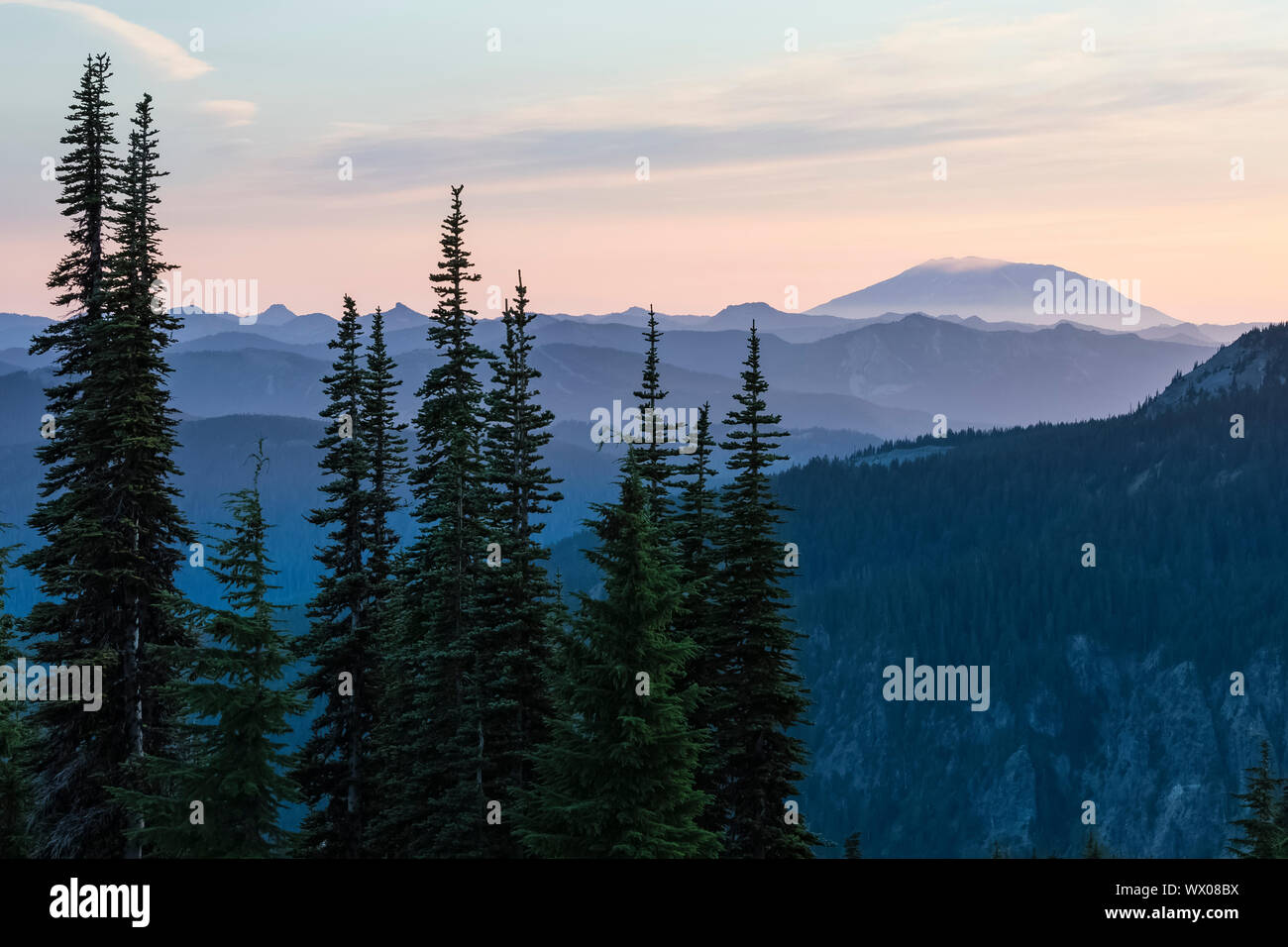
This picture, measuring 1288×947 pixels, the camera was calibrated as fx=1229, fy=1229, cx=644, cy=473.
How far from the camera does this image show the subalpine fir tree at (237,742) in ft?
92.7

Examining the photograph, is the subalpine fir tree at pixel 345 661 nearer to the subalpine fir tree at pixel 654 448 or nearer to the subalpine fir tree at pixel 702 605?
the subalpine fir tree at pixel 654 448

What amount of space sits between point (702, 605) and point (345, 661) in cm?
1371

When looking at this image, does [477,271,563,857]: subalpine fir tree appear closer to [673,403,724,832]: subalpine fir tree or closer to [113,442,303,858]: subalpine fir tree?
[673,403,724,832]: subalpine fir tree

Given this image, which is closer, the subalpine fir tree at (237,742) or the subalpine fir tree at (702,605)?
the subalpine fir tree at (237,742)

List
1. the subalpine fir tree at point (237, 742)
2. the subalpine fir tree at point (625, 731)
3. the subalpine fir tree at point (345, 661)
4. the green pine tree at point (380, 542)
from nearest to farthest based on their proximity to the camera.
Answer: the subalpine fir tree at point (625, 731) → the subalpine fir tree at point (237, 742) → the green pine tree at point (380, 542) → the subalpine fir tree at point (345, 661)

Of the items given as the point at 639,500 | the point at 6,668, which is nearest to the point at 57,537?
the point at 6,668

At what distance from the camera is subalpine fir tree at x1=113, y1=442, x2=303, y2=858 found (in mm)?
28266

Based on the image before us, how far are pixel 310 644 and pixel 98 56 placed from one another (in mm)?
19309

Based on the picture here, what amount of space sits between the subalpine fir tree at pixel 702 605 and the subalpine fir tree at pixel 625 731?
426 cm

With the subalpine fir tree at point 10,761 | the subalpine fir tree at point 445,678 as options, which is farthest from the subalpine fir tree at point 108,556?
the subalpine fir tree at point 445,678

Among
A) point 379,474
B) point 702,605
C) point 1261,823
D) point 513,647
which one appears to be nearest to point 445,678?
point 513,647

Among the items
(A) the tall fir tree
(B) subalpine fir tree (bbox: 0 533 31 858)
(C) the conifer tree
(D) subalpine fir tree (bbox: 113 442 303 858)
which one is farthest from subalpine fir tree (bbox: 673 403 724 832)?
(B) subalpine fir tree (bbox: 0 533 31 858)
